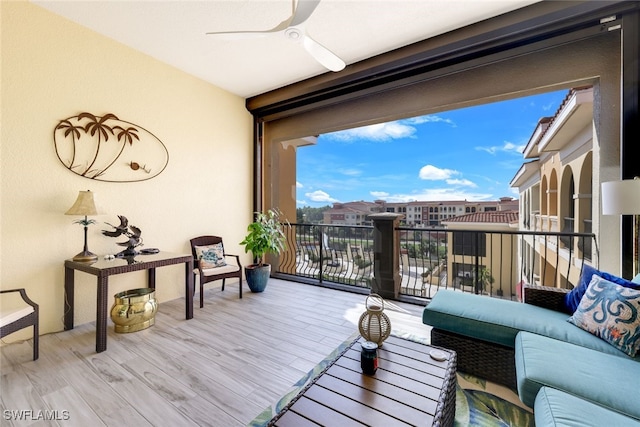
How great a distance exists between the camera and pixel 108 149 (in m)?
2.97

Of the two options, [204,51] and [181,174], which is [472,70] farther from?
[181,174]

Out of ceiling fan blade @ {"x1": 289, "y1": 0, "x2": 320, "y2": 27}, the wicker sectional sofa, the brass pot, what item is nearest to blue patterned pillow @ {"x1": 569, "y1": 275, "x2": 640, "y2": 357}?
the wicker sectional sofa

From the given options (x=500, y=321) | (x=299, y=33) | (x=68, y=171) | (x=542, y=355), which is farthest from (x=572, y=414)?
(x=68, y=171)

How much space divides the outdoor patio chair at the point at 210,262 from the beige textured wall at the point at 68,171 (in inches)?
8.3

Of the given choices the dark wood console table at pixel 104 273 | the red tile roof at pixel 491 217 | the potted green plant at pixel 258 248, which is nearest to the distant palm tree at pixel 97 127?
the dark wood console table at pixel 104 273

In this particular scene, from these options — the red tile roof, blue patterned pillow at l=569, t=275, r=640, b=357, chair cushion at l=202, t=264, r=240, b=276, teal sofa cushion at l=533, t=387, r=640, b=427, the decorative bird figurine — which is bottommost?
teal sofa cushion at l=533, t=387, r=640, b=427

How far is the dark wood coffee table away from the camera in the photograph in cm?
104

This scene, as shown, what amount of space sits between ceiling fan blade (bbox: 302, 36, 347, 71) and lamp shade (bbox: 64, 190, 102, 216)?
255 centimetres

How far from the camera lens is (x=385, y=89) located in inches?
136

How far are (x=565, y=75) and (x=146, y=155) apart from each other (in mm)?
4738

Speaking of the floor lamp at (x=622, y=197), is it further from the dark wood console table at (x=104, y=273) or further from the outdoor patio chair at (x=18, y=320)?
the outdoor patio chair at (x=18, y=320)

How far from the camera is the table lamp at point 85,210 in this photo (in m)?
2.52

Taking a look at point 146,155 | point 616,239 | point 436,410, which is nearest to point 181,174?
point 146,155

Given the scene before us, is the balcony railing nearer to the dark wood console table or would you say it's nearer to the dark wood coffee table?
the dark wood console table
